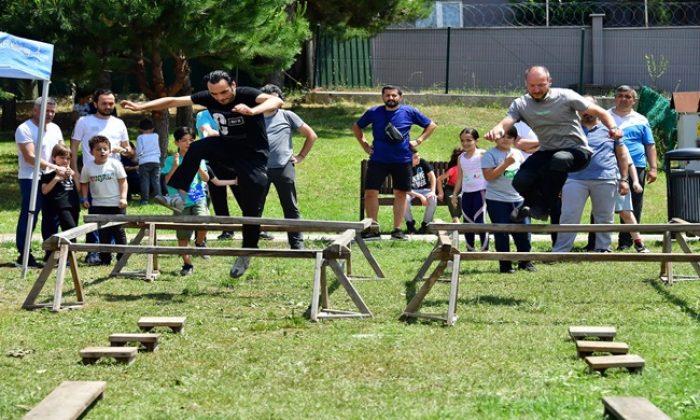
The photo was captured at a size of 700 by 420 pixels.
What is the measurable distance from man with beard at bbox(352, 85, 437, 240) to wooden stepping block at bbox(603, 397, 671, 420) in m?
8.39

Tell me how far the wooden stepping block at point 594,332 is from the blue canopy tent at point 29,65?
6.07 m

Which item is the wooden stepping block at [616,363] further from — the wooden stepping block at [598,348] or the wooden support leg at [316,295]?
the wooden support leg at [316,295]

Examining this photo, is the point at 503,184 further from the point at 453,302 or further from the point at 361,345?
the point at 361,345

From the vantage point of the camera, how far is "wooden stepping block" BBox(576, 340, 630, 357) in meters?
7.73

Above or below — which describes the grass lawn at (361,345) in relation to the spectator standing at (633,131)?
below

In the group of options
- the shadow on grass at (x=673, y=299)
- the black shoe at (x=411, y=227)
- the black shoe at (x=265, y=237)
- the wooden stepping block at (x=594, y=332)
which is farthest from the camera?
the black shoe at (x=411, y=227)

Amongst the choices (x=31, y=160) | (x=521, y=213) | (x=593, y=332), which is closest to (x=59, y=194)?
(x=31, y=160)

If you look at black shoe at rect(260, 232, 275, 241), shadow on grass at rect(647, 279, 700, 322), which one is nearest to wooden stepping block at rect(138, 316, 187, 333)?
shadow on grass at rect(647, 279, 700, 322)

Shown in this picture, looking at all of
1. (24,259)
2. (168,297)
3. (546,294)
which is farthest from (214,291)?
(546,294)

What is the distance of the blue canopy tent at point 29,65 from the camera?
11.5 metres

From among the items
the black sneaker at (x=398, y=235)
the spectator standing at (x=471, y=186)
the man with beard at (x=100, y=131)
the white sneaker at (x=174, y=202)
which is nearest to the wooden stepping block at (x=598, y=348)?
the white sneaker at (x=174, y=202)

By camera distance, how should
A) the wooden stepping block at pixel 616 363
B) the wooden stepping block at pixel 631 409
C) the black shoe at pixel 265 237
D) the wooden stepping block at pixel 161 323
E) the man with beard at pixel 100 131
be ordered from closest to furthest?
the wooden stepping block at pixel 631 409 < the wooden stepping block at pixel 616 363 < the wooden stepping block at pixel 161 323 < the man with beard at pixel 100 131 < the black shoe at pixel 265 237

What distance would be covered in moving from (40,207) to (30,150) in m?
0.67

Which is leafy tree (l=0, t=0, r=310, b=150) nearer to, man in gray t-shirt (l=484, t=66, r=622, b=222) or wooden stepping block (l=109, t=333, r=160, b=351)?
man in gray t-shirt (l=484, t=66, r=622, b=222)
